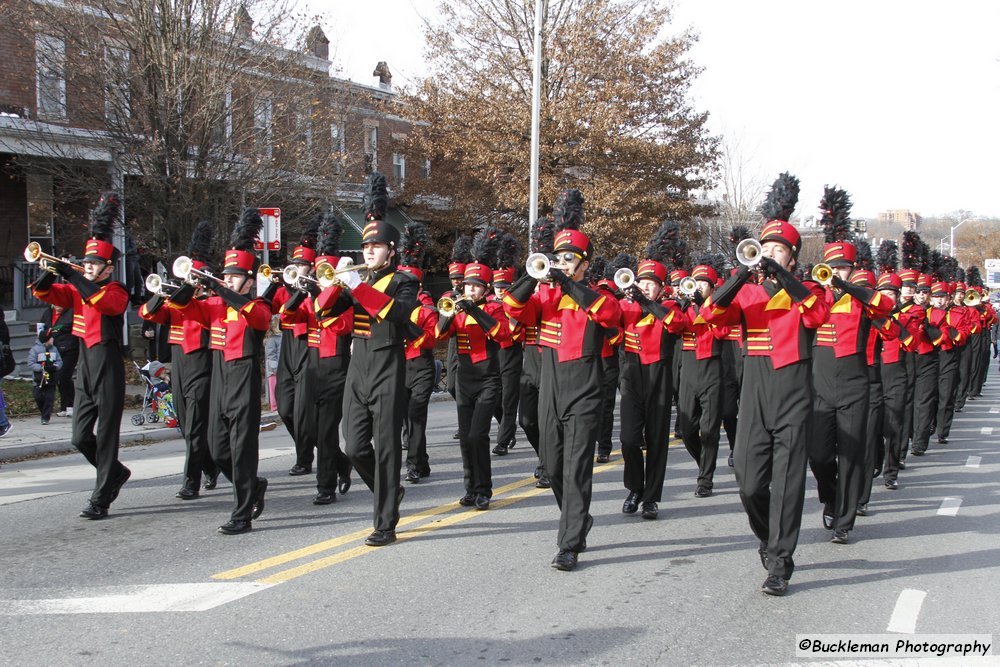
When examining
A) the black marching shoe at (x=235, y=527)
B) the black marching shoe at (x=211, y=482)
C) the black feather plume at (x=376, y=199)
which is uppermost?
the black feather plume at (x=376, y=199)

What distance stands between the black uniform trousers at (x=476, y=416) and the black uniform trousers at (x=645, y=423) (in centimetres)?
119

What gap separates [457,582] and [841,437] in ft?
11.0

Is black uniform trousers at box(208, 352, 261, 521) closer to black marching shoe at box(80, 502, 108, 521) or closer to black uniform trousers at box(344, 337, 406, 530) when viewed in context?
black uniform trousers at box(344, 337, 406, 530)

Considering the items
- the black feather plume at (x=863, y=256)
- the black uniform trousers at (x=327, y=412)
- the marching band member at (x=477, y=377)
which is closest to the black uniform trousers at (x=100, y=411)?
the black uniform trousers at (x=327, y=412)

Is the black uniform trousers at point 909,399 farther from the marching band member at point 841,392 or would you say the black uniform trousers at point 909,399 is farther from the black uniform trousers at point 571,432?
the black uniform trousers at point 571,432

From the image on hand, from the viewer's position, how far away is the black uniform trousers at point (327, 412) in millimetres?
8266

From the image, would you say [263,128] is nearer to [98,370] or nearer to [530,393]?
[530,393]

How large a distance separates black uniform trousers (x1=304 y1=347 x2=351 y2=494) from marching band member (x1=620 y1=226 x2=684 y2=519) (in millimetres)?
2570

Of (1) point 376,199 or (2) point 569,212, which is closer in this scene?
(2) point 569,212

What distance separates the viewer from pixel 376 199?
6895mm

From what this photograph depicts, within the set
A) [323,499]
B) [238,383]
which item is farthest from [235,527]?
[323,499]

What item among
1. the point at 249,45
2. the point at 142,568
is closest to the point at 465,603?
the point at 142,568

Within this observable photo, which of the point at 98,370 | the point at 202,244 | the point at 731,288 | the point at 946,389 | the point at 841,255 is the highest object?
the point at 202,244

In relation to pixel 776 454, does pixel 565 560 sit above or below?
below
